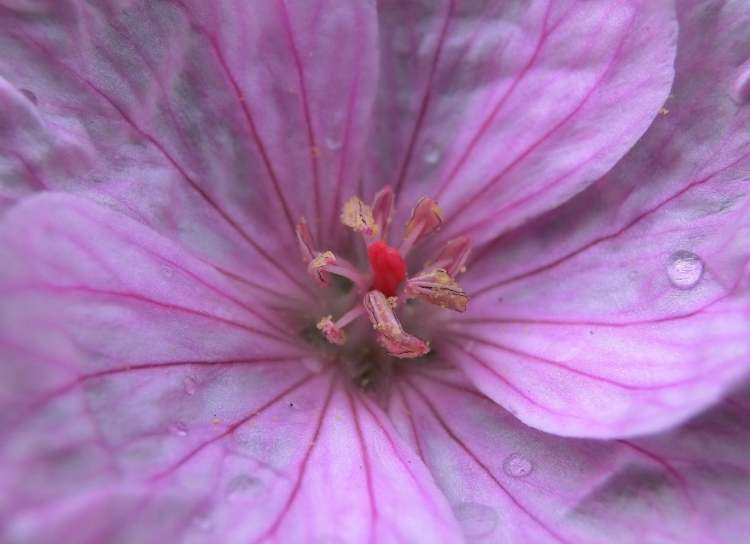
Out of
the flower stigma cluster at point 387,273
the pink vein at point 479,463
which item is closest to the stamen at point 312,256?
the flower stigma cluster at point 387,273

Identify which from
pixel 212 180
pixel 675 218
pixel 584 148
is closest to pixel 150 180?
pixel 212 180

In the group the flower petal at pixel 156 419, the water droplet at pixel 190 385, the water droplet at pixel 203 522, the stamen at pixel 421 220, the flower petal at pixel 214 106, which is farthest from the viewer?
the stamen at pixel 421 220

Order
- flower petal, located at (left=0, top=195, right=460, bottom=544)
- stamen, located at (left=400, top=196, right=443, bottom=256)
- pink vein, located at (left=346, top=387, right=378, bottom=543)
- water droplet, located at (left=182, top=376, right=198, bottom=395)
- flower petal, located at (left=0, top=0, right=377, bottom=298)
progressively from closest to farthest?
flower petal, located at (left=0, top=195, right=460, bottom=544) < pink vein, located at (left=346, top=387, right=378, bottom=543) < water droplet, located at (left=182, top=376, right=198, bottom=395) < flower petal, located at (left=0, top=0, right=377, bottom=298) < stamen, located at (left=400, top=196, right=443, bottom=256)

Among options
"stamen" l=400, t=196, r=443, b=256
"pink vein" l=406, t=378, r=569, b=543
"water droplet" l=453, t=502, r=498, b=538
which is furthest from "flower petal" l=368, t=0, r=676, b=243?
"water droplet" l=453, t=502, r=498, b=538

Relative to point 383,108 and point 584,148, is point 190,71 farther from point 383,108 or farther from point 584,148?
point 584,148

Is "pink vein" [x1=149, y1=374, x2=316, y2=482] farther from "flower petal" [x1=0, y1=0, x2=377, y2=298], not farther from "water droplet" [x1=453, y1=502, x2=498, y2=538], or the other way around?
"water droplet" [x1=453, y1=502, x2=498, y2=538]

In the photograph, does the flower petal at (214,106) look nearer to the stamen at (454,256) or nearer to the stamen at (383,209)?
the stamen at (383,209)
